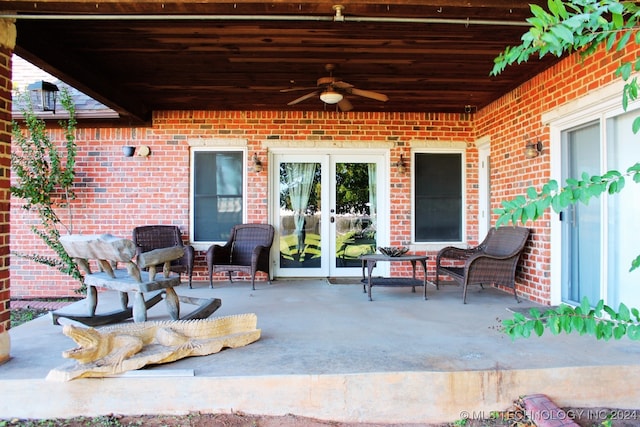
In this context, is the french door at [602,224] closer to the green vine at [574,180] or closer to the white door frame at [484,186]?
the white door frame at [484,186]

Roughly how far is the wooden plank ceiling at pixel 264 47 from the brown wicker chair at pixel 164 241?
1.53 metres

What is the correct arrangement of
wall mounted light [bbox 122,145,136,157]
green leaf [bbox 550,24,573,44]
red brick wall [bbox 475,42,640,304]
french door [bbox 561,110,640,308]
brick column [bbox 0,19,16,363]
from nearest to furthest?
green leaf [bbox 550,24,573,44] → brick column [bbox 0,19,16,363] → french door [bbox 561,110,640,308] → red brick wall [bbox 475,42,640,304] → wall mounted light [bbox 122,145,136,157]

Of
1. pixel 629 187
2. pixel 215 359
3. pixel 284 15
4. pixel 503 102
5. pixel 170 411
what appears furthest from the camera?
pixel 503 102

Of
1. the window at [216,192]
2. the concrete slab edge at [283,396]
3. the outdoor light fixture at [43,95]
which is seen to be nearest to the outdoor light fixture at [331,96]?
the window at [216,192]

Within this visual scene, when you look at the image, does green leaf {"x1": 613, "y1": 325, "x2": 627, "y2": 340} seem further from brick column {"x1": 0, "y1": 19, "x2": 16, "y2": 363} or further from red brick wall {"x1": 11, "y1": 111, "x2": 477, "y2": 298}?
red brick wall {"x1": 11, "y1": 111, "x2": 477, "y2": 298}

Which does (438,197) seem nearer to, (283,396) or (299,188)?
(299,188)

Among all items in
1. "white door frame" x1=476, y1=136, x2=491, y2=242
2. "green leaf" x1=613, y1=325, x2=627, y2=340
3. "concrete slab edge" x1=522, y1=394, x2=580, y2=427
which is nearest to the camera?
"green leaf" x1=613, y1=325, x2=627, y2=340

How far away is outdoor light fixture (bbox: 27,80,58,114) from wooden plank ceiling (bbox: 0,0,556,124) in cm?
94

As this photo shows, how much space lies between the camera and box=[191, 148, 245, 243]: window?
20.6 feet

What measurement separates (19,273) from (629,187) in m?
7.31

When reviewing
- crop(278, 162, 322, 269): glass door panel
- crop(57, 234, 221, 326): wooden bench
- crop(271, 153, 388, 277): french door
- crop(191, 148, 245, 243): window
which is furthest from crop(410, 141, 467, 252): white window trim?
crop(57, 234, 221, 326): wooden bench

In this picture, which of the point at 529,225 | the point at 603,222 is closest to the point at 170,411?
the point at 603,222

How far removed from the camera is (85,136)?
6176 millimetres

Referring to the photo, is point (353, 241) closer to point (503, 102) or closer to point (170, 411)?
point (503, 102)
